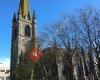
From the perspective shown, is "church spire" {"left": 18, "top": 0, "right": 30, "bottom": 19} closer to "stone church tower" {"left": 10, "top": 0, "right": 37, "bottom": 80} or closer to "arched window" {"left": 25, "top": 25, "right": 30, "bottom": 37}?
"stone church tower" {"left": 10, "top": 0, "right": 37, "bottom": 80}

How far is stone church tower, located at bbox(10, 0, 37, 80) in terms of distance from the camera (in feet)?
219

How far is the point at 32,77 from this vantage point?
36.8 metres

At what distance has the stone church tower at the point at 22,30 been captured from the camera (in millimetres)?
66875

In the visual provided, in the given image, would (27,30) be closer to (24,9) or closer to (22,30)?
(22,30)

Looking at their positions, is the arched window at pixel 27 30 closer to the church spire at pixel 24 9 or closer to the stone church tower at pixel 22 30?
the stone church tower at pixel 22 30

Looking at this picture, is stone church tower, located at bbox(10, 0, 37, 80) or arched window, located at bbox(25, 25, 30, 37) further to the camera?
arched window, located at bbox(25, 25, 30, 37)

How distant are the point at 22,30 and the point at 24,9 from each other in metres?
8.74

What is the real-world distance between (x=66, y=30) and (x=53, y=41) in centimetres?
219

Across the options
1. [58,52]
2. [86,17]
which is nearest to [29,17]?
[58,52]

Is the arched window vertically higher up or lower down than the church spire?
lower down

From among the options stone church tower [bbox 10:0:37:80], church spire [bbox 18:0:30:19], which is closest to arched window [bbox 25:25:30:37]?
stone church tower [bbox 10:0:37:80]

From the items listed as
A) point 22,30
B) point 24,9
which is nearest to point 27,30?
point 22,30

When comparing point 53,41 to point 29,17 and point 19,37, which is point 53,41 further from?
point 29,17

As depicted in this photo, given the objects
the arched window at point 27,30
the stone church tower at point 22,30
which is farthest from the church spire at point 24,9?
the arched window at point 27,30
